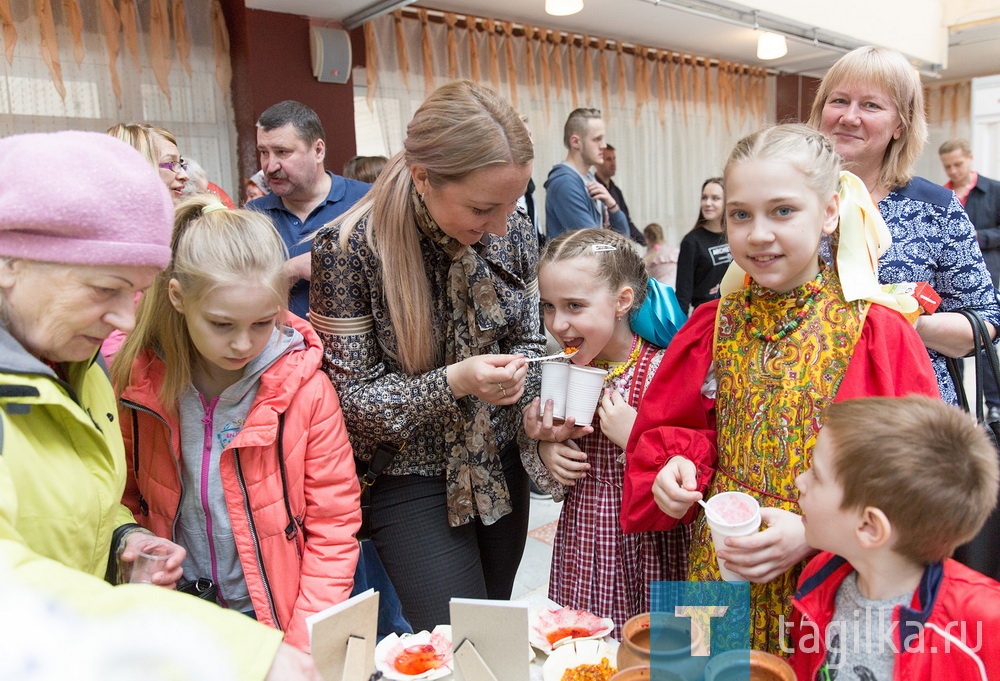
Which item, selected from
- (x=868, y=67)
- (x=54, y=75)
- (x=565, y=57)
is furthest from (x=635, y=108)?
(x=868, y=67)

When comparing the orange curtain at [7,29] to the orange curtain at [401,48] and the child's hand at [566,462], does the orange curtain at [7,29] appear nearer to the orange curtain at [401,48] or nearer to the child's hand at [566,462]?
the orange curtain at [401,48]

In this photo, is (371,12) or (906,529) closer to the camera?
(906,529)

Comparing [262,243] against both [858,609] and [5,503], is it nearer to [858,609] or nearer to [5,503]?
[5,503]

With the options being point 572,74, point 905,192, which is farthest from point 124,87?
point 905,192

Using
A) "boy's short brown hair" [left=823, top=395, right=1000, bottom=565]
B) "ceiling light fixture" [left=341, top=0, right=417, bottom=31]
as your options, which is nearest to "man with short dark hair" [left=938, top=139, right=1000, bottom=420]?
"ceiling light fixture" [left=341, top=0, right=417, bottom=31]

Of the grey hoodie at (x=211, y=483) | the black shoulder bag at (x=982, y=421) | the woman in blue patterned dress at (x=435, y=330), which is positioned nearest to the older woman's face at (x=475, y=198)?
the woman in blue patterned dress at (x=435, y=330)

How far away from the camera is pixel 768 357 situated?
1360 millimetres

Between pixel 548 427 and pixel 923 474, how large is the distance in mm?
781

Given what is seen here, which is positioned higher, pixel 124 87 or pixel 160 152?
pixel 124 87

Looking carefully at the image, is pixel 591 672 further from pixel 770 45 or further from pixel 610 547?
pixel 770 45

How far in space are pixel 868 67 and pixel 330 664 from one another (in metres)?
1.67

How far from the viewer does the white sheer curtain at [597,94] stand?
5422 mm

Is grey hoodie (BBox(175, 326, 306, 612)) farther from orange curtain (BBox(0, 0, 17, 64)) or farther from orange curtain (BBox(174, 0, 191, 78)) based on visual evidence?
orange curtain (BBox(174, 0, 191, 78))

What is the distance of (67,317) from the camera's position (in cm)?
96
